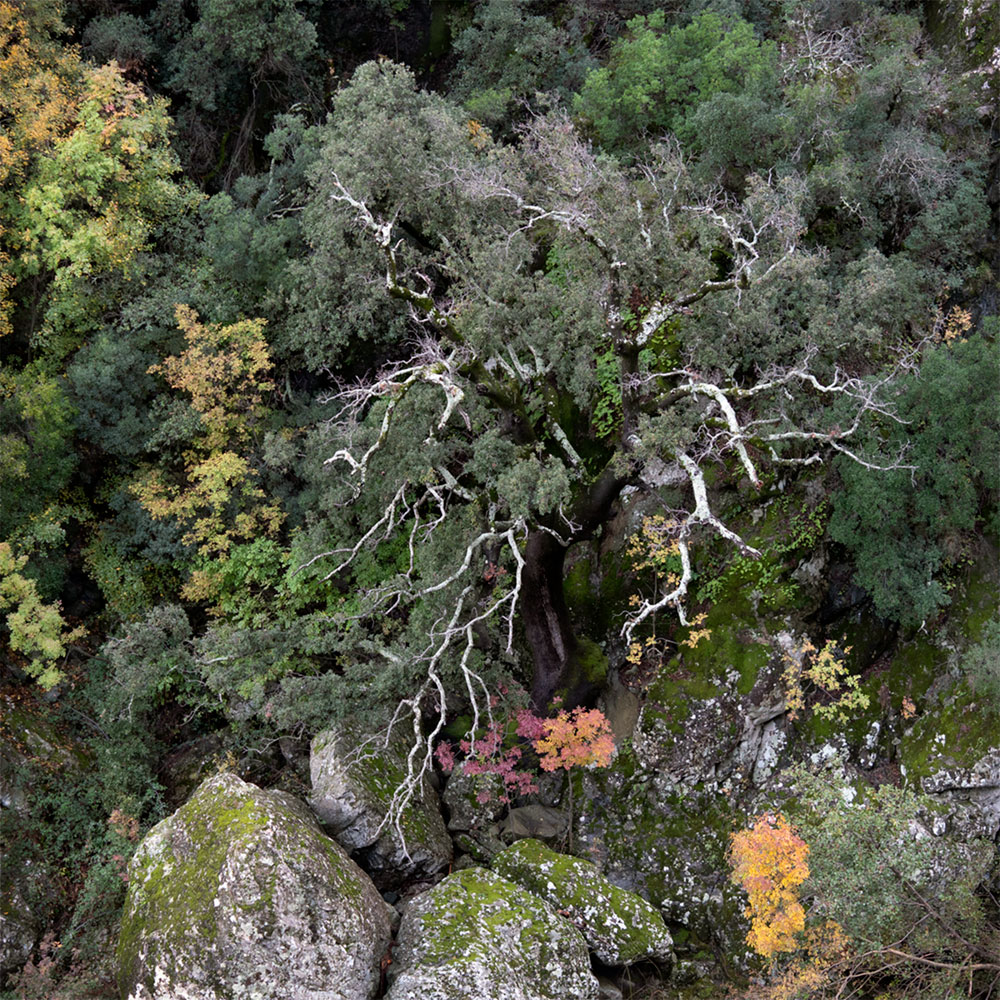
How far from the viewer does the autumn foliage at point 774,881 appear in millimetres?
8992

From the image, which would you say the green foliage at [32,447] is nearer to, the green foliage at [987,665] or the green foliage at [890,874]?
the green foliage at [890,874]

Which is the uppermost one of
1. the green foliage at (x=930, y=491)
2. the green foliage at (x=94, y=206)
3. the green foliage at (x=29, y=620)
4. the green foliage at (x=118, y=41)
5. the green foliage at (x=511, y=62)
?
the green foliage at (x=118, y=41)

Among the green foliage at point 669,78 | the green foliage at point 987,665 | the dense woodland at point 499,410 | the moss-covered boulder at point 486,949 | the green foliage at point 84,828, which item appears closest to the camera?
the moss-covered boulder at point 486,949

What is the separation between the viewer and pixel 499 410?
1222 cm

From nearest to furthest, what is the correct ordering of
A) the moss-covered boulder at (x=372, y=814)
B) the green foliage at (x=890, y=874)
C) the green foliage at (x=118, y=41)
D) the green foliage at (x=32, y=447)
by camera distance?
the green foliage at (x=890, y=874), the moss-covered boulder at (x=372, y=814), the green foliage at (x=32, y=447), the green foliage at (x=118, y=41)

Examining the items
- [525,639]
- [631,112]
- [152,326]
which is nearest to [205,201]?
[152,326]

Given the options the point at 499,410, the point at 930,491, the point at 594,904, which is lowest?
the point at 594,904

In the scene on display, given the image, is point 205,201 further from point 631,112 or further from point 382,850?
point 382,850

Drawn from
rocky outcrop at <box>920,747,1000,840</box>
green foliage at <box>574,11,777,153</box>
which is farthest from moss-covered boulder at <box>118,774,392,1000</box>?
green foliage at <box>574,11,777,153</box>

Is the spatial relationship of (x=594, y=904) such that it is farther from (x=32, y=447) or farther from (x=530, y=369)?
(x=32, y=447)

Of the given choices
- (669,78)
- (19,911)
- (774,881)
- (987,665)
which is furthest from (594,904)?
(669,78)

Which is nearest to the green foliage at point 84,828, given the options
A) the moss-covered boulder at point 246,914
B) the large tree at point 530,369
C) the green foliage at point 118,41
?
the moss-covered boulder at point 246,914

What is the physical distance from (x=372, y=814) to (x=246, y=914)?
2.55m

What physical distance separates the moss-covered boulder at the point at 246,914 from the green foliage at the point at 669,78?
1283 cm
